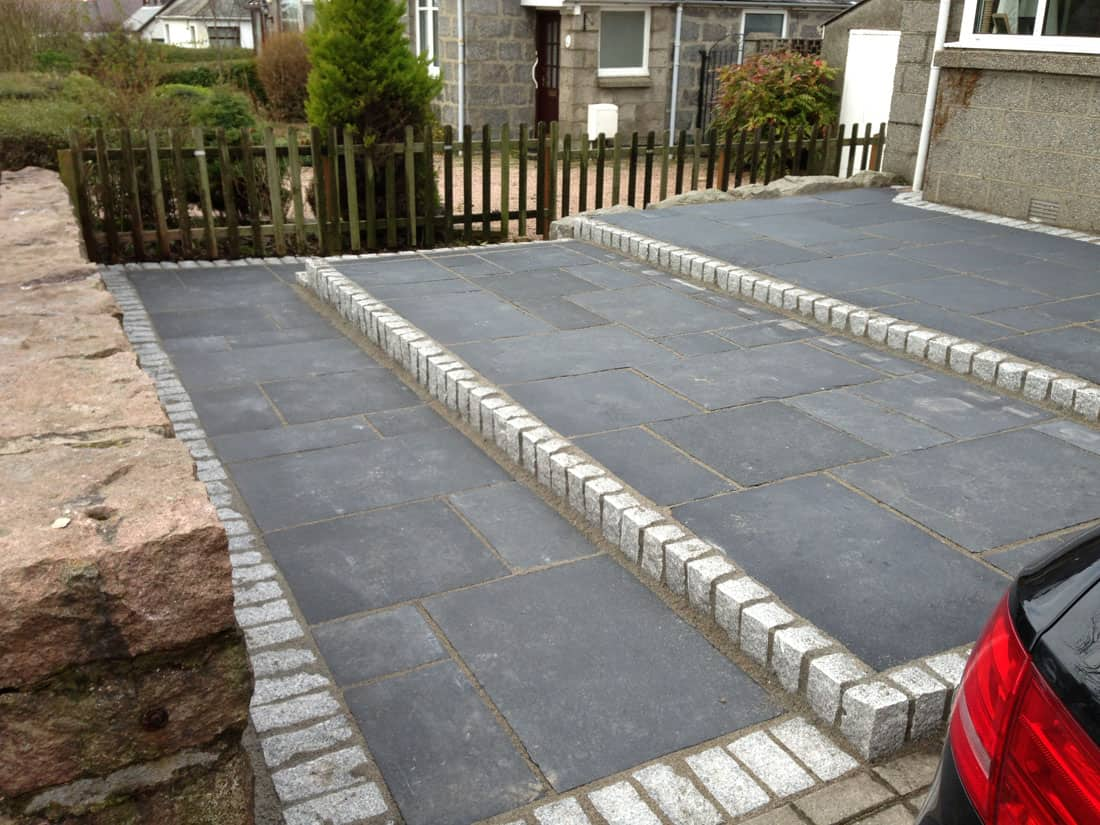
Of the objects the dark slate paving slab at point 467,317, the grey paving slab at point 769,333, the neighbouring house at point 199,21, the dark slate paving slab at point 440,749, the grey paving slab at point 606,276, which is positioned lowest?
the dark slate paving slab at point 440,749

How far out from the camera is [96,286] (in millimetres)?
4203

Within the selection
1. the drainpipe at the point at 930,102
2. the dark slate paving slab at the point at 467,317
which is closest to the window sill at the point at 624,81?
the drainpipe at the point at 930,102

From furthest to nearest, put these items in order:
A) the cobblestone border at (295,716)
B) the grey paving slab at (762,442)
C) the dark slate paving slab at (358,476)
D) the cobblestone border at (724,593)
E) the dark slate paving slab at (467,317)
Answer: the dark slate paving slab at (467,317) < the grey paving slab at (762,442) < the dark slate paving slab at (358,476) < the cobblestone border at (724,593) < the cobblestone border at (295,716)

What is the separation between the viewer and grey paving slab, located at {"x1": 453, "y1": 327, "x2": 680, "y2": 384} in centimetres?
585

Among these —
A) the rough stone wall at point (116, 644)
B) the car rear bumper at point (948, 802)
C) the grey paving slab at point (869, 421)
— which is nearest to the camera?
the car rear bumper at point (948, 802)

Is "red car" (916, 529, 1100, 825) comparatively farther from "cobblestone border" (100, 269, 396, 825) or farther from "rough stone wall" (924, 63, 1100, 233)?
"rough stone wall" (924, 63, 1100, 233)

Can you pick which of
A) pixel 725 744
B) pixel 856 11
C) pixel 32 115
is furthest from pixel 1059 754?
pixel 856 11

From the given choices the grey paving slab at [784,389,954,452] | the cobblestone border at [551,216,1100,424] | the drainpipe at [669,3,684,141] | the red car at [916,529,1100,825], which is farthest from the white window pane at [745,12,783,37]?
the red car at [916,529,1100,825]

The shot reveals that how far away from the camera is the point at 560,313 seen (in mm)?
7043

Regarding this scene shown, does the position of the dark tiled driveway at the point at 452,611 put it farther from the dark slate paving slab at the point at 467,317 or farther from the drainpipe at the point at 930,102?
the drainpipe at the point at 930,102

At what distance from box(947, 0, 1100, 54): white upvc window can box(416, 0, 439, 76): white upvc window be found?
13160 mm

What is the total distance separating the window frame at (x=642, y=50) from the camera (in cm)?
1849

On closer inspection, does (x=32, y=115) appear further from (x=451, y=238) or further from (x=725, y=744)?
(x=725, y=744)

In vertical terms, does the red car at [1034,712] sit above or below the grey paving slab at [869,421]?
above
